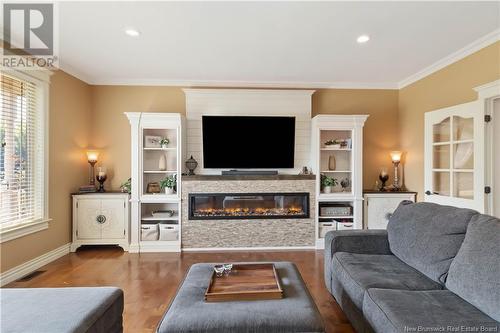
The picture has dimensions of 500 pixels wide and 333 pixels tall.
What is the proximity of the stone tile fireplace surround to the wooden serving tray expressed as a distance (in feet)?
6.44

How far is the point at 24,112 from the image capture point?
125 inches

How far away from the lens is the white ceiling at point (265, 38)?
7.72ft

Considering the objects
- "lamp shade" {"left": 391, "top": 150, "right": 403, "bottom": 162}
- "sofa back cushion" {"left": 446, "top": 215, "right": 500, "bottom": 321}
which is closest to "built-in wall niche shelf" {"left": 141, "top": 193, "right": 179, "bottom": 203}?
"sofa back cushion" {"left": 446, "top": 215, "right": 500, "bottom": 321}

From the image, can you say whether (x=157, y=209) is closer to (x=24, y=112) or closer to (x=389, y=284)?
(x=24, y=112)

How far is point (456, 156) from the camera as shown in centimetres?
330

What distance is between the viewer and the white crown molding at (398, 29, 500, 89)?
111 inches

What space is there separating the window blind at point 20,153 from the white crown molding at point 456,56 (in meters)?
5.14

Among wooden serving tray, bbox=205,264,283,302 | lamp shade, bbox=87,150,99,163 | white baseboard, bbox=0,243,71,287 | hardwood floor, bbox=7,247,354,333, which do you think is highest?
lamp shade, bbox=87,150,99,163

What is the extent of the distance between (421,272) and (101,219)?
4.03 meters

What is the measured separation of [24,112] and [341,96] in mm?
4480

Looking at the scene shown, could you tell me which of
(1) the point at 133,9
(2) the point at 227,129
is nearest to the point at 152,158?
(2) the point at 227,129

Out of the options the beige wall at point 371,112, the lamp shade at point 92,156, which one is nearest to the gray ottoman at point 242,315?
the lamp shade at point 92,156

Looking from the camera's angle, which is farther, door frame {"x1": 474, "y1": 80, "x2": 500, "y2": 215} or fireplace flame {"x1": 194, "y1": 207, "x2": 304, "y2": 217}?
fireplace flame {"x1": 194, "y1": 207, "x2": 304, "y2": 217}

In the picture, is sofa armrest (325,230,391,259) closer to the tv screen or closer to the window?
the tv screen
